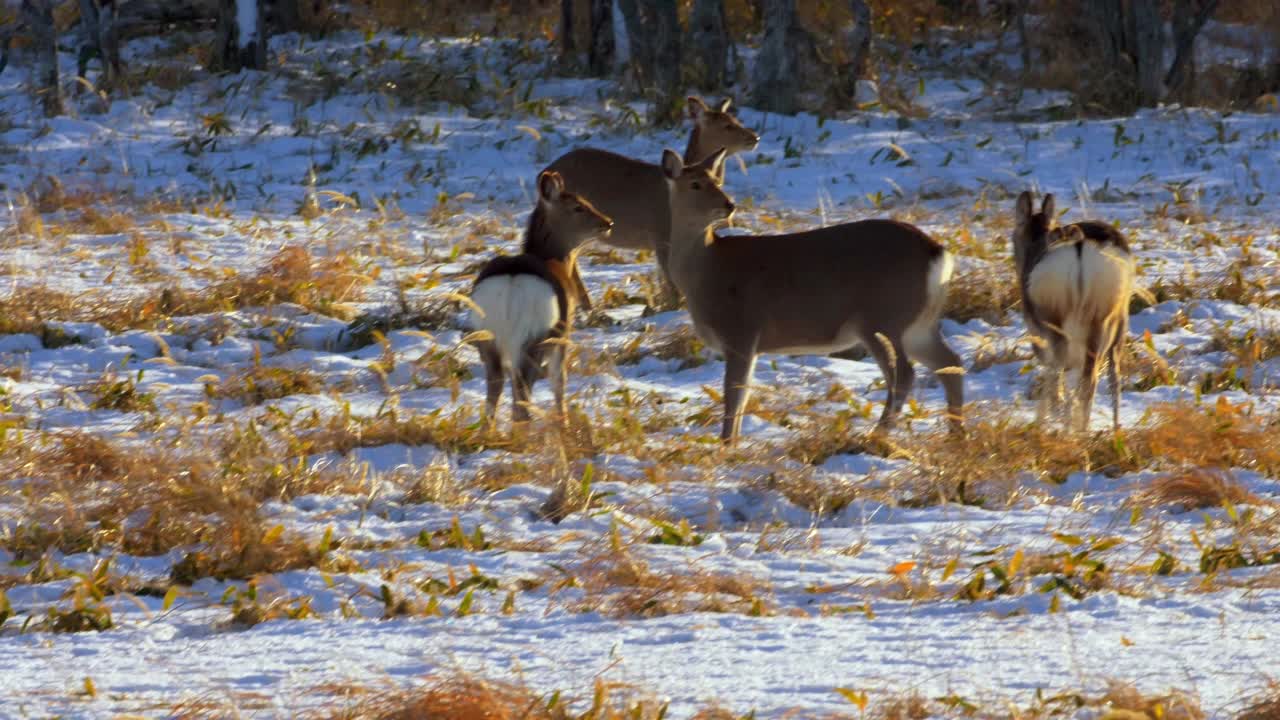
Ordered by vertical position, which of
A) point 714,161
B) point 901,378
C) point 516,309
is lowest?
point 901,378

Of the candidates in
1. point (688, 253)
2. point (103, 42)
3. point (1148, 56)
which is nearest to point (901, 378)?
point (688, 253)

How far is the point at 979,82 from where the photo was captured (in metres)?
19.3

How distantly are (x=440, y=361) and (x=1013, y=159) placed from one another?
8064 mm

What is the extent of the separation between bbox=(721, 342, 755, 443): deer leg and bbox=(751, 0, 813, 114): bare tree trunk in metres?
9.52

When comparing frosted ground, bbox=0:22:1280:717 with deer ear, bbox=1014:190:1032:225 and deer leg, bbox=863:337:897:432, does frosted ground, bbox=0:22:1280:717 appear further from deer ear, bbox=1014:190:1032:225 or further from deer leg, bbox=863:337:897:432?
deer ear, bbox=1014:190:1032:225

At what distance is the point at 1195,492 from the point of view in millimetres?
6324

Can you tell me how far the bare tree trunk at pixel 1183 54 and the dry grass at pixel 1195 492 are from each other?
12.2m

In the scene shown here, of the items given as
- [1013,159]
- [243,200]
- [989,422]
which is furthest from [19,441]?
[1013,159]

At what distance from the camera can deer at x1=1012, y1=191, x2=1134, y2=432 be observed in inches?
292

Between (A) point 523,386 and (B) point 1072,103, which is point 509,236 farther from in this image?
(B) point 1072,103

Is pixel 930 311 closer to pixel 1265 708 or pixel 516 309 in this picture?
pixel 516 309

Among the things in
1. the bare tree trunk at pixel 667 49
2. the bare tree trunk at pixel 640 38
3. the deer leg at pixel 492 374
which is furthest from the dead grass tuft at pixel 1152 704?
the bare tree trunk at pixel 640 38

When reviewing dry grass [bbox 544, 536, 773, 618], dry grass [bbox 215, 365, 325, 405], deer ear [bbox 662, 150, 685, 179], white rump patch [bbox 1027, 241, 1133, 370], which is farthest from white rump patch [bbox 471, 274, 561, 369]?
white rump patch [bbox 1027, 241, 1133, 370]

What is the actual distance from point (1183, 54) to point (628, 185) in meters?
9.52
